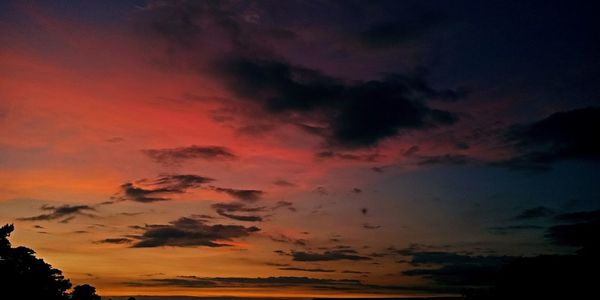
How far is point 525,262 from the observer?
72.4 m

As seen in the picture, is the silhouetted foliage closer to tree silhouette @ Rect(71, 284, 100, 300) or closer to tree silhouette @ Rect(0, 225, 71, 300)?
tree silhouette @ Rect(0, 225, 71, 300)

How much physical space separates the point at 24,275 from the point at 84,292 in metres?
19.3

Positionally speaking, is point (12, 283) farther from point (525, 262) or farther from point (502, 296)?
point (525, 262)

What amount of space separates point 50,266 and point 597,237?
68.4m

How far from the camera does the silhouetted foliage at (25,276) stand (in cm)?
4697

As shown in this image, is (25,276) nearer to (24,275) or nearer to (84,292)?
(24,275)

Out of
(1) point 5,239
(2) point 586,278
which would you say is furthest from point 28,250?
(2) point 586,278

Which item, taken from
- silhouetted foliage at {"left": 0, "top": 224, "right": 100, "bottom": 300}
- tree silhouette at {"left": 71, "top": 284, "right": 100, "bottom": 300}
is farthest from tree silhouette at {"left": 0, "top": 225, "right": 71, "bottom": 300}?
tree silhouette at {"left": 71, "top": 284, "right": 100, "bottom": 300}

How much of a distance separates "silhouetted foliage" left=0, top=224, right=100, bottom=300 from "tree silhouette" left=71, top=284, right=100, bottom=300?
21.4 feet

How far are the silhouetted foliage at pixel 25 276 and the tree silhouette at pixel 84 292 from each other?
257 inches

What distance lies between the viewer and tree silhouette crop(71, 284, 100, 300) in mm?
66706

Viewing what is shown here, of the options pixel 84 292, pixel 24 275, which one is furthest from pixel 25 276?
pixel 84 292

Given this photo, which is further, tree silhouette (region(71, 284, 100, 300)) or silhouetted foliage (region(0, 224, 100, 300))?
tree silhouette (region(71, 284, 100, 300))

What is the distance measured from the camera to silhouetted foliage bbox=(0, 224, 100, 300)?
154 ft
